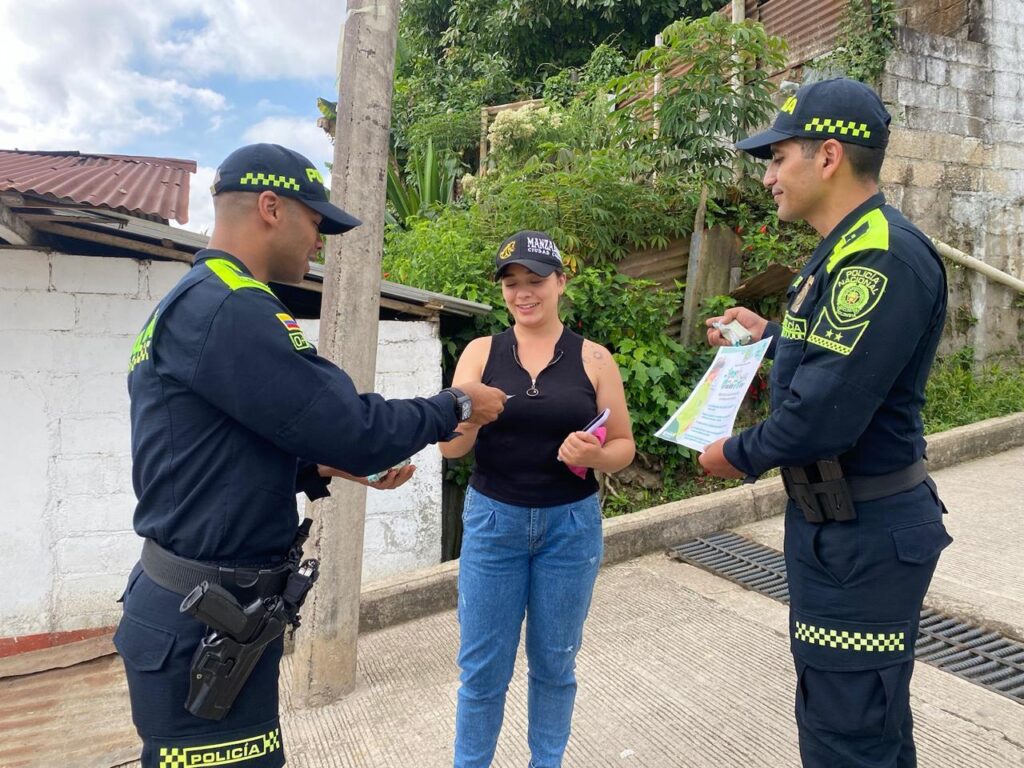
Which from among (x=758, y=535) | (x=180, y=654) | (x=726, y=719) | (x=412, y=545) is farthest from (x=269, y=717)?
(x=758, y=535)

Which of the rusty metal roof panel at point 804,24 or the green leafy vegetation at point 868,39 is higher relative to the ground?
the rusty metal roof panel at point 804,24

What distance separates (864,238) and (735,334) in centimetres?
76

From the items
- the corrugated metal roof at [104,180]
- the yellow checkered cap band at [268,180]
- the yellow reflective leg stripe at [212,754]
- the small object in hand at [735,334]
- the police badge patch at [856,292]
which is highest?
the corrugated metal roof at [104,180]

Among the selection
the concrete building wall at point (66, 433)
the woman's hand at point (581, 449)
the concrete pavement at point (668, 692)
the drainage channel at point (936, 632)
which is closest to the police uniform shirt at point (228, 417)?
the woman's hand at point (581, 449)

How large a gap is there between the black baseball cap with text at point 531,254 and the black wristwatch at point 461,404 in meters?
0.59

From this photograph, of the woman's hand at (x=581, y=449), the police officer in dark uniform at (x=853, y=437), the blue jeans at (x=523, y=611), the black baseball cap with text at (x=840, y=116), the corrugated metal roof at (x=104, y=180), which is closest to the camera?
the police officer in dark uniform at (x=853, y=437)

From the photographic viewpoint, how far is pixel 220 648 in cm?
155

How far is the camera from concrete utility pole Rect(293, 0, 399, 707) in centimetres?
310

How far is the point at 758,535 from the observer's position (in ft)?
16.1

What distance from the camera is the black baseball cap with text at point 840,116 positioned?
5.70 ft

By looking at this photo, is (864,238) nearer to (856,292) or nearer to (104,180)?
(856,292)

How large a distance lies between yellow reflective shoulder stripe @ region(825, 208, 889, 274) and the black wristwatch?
998 mm

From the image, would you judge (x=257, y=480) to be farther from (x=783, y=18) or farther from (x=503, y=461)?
(x=783, y=18)

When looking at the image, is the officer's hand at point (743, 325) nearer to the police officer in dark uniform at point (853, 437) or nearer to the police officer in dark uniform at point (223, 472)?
the police officer in dark uniform at point (853, 437)
